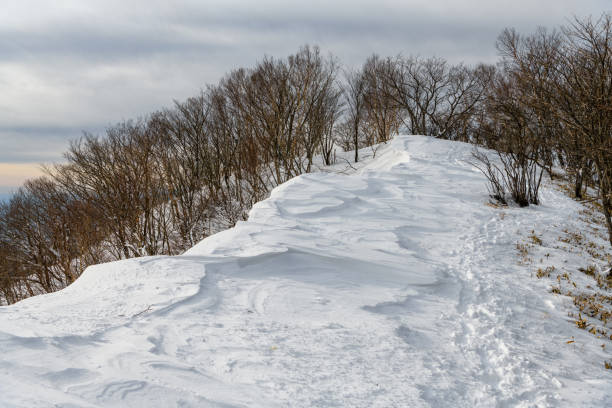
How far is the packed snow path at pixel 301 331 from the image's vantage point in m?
3.15

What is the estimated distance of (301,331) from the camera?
438 centimetres

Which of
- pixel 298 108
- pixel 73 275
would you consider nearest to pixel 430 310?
pixel 298 108

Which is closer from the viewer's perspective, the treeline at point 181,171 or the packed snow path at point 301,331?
the packed snow path at point 301,331

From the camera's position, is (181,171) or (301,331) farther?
(181,171)

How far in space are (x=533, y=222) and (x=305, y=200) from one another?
6326mm

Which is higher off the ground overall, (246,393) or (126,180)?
(126,180)

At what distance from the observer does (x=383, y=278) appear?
6.13 meters

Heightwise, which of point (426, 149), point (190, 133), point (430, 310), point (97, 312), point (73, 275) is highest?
point (190, 133)

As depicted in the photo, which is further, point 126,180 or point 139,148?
point 139,148

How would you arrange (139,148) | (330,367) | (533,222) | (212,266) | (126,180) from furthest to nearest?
(139,148) → (126,180) → (533,222) → (212,266) → (330,367)

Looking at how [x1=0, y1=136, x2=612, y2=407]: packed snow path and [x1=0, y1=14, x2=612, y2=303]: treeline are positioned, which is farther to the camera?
[x1=0, y1=14, x2=612, y2=303]: treeline

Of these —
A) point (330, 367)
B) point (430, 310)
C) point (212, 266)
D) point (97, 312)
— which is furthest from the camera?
point (212, 266)

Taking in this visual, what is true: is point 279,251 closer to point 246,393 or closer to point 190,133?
point 246,393

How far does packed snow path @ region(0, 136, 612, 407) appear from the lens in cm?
315
